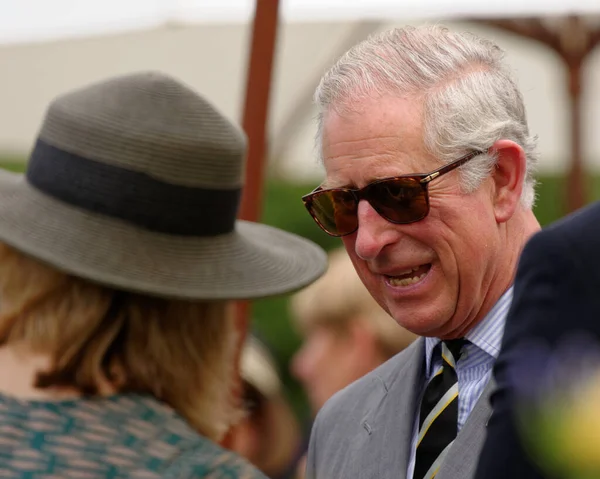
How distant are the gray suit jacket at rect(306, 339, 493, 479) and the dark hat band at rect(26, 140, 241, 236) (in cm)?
54

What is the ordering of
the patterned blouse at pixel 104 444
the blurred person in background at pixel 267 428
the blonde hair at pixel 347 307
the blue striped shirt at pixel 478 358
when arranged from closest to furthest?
the patterned blouse at pixel 104 444 → the blue striped shirt at pixel 478 358 → the blonde hair at pixel 347 307 → the blurred person in background at pixel 267 428

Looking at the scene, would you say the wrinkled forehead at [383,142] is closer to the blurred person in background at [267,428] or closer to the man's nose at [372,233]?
the man's nose at [372,233]

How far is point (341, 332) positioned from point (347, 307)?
117 millimetres

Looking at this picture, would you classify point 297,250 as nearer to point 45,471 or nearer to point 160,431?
point 160,431

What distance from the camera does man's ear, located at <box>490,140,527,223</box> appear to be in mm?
1890

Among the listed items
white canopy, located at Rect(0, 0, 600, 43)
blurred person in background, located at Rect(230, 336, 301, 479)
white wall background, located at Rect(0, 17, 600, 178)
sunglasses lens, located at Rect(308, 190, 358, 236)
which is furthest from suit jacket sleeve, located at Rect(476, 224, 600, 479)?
white wall background, located at Rect(0, 17, 600, 178)

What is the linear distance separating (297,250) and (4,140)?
14.5 ft

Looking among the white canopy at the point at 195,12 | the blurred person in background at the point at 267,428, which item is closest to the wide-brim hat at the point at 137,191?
the white canopy at the point at 195,12

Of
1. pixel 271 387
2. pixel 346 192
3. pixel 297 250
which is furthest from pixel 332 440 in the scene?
pixel 271 387

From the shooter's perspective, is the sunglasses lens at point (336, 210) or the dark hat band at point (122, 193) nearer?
the dark hat band at point (122, 193)

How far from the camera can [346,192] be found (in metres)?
1.92

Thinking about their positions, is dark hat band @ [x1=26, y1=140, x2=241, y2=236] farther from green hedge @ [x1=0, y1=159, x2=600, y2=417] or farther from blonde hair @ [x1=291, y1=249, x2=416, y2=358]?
green hedge @ [x1=0, y1=159, x2=600, y2=417]

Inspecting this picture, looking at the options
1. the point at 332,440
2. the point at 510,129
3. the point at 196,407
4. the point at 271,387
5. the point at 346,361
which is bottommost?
the point at 271,387

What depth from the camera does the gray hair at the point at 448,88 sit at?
1866 millimetres
